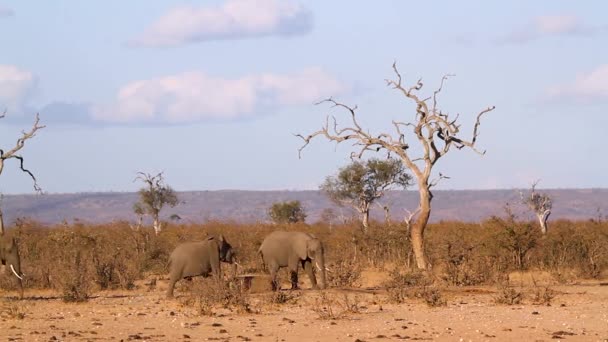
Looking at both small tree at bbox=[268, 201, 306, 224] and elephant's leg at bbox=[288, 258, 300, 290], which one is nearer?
elephant's leg at bbox=[288, 258, 300, 290]

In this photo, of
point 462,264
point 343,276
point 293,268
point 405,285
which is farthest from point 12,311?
point 462,264

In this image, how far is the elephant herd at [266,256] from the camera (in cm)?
2405

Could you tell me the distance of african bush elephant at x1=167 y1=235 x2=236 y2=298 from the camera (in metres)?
24.0

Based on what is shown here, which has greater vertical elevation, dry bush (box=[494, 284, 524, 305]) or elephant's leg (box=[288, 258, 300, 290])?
elephant's leg (box=[288, 258, 300, 290])

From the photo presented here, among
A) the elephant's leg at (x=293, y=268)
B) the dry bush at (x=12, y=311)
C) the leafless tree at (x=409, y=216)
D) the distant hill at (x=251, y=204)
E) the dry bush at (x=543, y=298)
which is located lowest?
the dry bush at (x=543, y=298)

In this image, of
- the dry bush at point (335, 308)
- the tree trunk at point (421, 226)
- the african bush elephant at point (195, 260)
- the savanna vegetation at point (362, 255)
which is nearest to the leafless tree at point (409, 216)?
the tree trunk at point (421, 226)

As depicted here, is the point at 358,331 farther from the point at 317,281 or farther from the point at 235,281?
the point at 317,281

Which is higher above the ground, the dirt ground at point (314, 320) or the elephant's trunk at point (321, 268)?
the elephant's trunk at point (321, 268)

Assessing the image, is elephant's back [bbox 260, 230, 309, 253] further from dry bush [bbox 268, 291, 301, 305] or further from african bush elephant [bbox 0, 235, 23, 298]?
african bush elephant [bbox 0, 235, 23, 298]

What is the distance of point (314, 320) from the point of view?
19016 mm

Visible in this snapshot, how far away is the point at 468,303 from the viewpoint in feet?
72.7

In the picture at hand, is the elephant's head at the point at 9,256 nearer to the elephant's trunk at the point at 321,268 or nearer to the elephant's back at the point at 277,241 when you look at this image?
the elephant's back at the point at 277,241

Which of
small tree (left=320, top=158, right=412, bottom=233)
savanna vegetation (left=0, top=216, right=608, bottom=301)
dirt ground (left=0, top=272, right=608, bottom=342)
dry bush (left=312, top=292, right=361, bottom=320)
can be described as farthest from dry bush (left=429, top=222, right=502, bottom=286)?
small tree (left=320, top=158, right=412, bottom=233)

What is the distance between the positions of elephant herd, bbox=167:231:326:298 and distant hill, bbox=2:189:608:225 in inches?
5176
